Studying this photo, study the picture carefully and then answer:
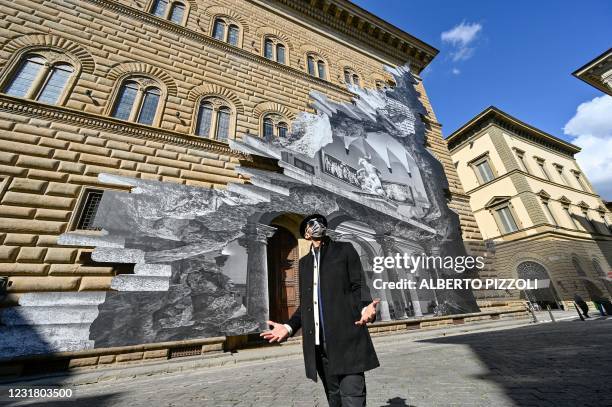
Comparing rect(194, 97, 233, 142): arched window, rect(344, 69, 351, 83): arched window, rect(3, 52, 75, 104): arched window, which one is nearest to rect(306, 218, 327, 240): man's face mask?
rect(194, 97, 233, 142): arched window

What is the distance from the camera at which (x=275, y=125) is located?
8.91m

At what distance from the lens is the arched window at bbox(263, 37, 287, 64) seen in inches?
430

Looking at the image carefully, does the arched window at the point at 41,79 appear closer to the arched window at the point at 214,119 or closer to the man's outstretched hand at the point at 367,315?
the arched window at the point at 214,119

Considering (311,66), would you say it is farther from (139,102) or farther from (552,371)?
(552,371)

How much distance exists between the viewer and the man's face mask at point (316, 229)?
1.99 meters

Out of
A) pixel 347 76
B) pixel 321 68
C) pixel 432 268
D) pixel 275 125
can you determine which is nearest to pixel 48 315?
pixel 275 125

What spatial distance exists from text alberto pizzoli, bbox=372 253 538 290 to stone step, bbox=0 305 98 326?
654cm

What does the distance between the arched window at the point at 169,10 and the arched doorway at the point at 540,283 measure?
25.0m

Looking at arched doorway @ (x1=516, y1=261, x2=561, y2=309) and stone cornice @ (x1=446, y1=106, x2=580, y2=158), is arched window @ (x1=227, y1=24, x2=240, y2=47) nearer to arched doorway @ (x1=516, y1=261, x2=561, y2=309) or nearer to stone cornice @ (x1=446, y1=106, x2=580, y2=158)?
stone cornice @ (x1=446, y1=106, x2=580, y2=158)

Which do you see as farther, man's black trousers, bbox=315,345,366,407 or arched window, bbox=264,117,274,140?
arched window, bbox=264,117,274,140

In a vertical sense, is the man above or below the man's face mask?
below

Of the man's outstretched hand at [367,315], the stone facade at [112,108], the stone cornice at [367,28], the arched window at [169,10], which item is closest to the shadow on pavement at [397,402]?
the man's outstretched hand at [367,315]

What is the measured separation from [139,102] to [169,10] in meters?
4.64

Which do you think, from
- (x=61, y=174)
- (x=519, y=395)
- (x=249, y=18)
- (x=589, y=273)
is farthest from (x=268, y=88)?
(x=589, y=273)
